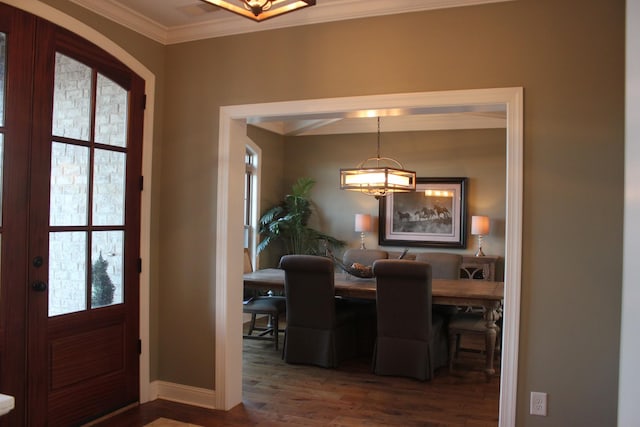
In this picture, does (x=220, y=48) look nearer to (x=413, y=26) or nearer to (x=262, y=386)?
(x=413, y=26)

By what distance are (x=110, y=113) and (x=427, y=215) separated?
4614mm

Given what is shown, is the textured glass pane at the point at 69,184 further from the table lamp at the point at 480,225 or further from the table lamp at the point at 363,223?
the table lamp at the point at 480,225

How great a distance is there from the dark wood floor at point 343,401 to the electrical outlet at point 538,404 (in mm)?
660

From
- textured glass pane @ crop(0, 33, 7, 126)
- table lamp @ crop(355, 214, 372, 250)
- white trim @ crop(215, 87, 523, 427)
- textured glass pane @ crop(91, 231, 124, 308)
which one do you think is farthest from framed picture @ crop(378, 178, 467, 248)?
textured glass pane @ crop(0, 33, 7, 126)

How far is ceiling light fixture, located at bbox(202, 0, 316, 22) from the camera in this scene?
2.12 meters

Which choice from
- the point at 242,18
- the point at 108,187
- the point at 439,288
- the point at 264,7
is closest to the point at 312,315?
the point at 439,288

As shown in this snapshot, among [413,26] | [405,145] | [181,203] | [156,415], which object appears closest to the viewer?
[413,26]

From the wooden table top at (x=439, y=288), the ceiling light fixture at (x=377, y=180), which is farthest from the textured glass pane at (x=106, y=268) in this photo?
the ceiling light fixture at (x=377, y=180)

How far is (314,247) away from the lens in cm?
757

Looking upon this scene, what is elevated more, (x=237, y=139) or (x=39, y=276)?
(x=237, y=139)

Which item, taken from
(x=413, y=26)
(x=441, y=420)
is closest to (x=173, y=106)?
(x=413, y=26)

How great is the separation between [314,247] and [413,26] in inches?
182

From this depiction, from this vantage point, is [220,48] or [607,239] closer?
[607,239]

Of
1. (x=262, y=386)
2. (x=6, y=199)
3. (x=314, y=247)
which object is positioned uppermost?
(x=6, y=199)
